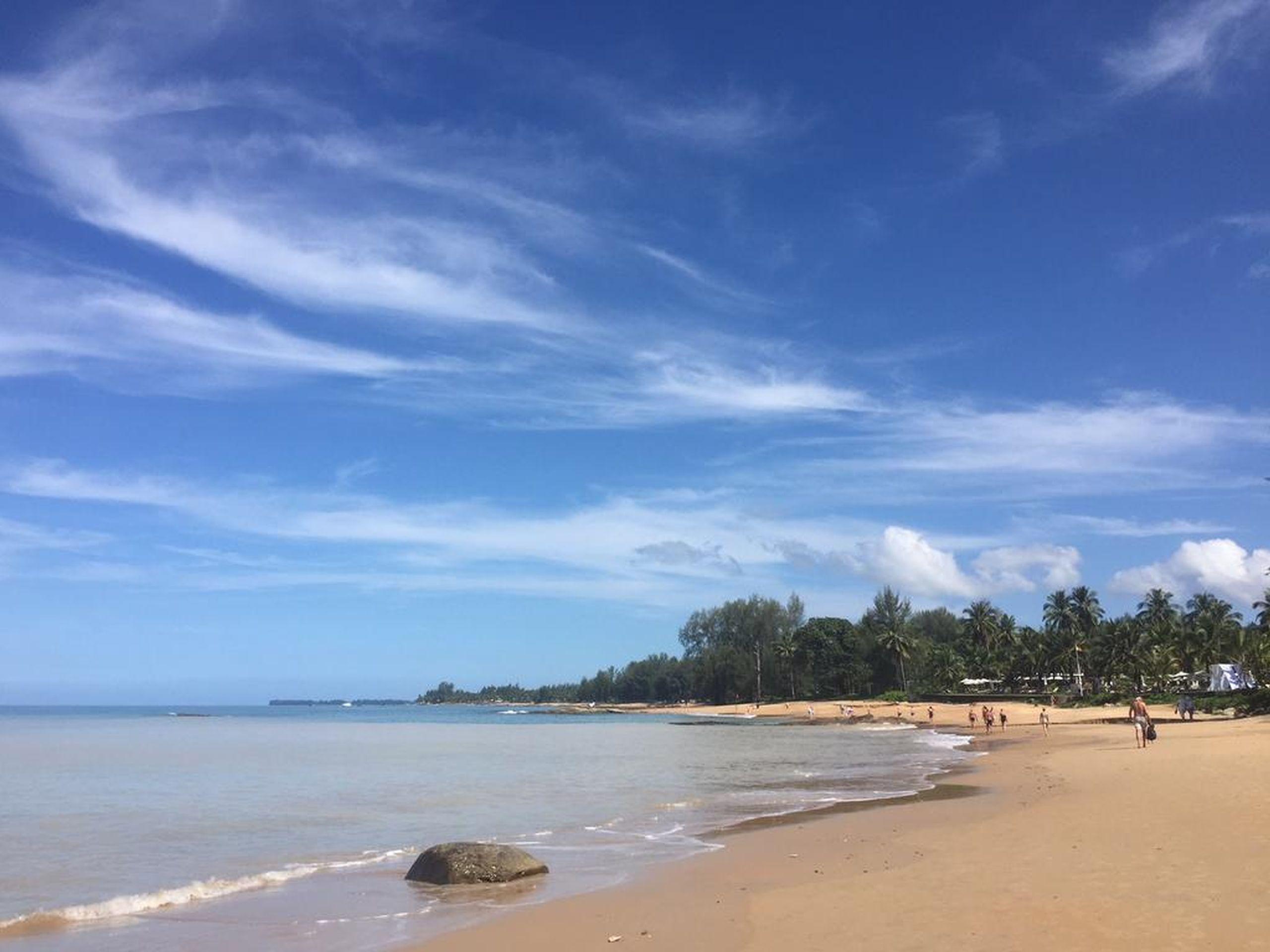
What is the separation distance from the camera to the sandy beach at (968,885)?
854 cm

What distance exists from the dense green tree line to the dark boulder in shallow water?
1890 inches

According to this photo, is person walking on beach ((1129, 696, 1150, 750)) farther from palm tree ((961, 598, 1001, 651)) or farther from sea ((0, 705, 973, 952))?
palm tree ((961, 598, 1001, 651))

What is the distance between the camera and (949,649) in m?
109

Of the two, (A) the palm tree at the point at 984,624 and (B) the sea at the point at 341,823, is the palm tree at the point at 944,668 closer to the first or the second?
(A) the palm tree at the point at 984,624

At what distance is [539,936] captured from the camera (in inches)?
393

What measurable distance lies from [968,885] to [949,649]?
105 meters

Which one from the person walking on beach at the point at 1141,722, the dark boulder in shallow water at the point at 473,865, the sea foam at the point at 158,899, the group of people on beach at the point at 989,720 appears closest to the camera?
the sea foam at the point at 158,899

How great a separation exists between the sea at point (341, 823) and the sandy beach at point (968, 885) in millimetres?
1204

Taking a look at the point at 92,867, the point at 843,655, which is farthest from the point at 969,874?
Answer: the point at 843,655

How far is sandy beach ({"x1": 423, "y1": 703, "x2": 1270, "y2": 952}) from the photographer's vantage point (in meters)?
8.54

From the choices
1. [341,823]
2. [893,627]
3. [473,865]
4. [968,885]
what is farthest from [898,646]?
[968,885]

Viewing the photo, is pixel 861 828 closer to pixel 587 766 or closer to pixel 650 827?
pixel 650 827

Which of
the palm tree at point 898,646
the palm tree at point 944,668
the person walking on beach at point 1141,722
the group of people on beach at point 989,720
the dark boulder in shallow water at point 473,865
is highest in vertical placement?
the palm tree at point 898,646

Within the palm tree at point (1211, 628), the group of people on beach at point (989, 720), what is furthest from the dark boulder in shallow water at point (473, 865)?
the palm tree at point (1211, 628)
